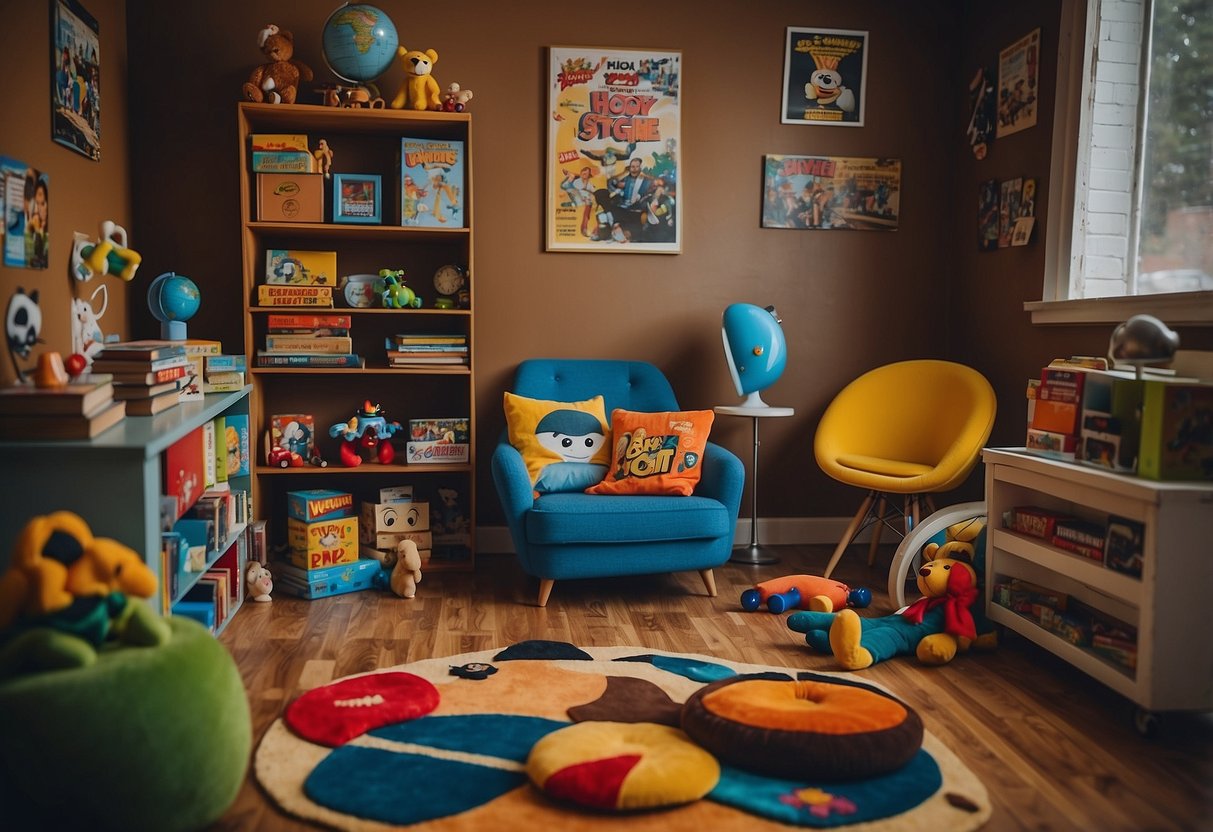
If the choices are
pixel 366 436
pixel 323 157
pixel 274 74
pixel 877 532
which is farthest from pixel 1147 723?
pixel 274 74

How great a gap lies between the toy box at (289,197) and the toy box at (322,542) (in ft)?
3.76

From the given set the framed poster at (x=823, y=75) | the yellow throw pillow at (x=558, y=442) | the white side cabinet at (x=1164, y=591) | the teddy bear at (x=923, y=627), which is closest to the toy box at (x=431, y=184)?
the yellow throw pillow at (x=558, y=442)

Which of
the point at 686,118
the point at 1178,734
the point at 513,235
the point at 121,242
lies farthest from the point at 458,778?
the point at 686,118

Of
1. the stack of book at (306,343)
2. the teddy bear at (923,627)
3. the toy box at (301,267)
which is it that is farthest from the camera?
the toy box at (301,267)

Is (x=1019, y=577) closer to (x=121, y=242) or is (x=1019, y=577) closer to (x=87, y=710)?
(x=87, y=710)

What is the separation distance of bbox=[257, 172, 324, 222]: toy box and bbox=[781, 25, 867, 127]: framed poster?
2004 millimetres

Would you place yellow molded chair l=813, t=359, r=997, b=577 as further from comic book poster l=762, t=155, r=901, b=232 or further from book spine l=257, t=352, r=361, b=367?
book spine l=257, t=352, r=361, b=367

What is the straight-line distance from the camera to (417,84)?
3.72 m

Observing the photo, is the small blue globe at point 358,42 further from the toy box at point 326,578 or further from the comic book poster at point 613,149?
the toy box at point 326,578

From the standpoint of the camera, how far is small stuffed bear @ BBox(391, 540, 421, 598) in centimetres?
350

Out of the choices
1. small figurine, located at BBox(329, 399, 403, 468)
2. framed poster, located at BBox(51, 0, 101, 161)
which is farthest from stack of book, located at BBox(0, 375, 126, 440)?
small figurine, located at BBox(329, 399, 403, 468)

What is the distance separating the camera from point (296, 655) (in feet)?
9.37

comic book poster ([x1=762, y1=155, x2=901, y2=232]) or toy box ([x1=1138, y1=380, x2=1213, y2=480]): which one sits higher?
comic book poster ([x1=762, y1=155, x2=901, y2=232])

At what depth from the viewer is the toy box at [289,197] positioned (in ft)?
12.1
